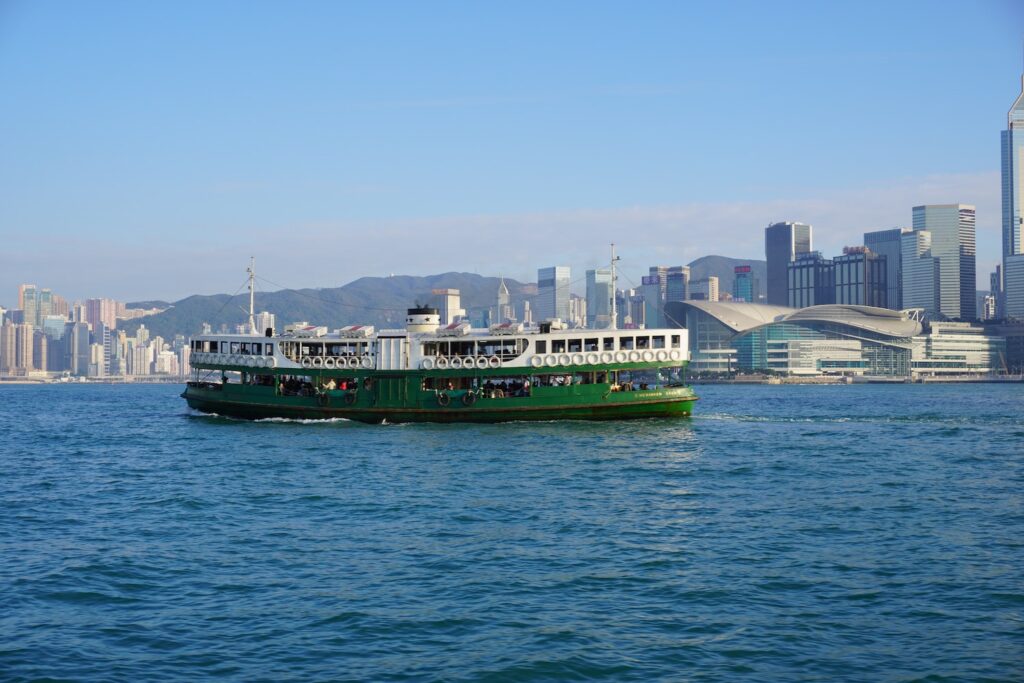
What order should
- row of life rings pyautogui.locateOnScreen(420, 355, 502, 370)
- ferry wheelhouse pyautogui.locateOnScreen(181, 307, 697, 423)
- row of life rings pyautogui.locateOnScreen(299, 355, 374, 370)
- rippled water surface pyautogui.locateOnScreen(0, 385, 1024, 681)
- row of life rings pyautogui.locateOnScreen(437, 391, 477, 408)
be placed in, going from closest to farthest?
rippled water surface pyautogui.locateOnScreen(0, 385, 1024, 681)
ferry wheelhouse pyautogui.locateOnScreen(181, 307, 697, 423)
row of life rings pyautogui.locateOnScreen(437, 391, 477, 408)
row of life rings pyautogui.locateOnScreen(420, 355, 502, 370)
row of life rings pyautogui.locateOnScreen(299, 355, 374, 370)

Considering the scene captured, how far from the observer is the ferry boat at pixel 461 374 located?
55250mm

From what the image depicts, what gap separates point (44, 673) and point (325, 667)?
4.37m

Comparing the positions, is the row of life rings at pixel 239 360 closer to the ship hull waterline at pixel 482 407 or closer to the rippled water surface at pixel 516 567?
the ship hull waterline at pixel 482 407

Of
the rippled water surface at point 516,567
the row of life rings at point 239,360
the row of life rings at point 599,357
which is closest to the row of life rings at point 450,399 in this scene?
the row of life rings at point 599,357

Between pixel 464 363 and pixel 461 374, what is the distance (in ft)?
2.17

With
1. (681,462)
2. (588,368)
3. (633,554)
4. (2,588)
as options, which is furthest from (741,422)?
(2,588)

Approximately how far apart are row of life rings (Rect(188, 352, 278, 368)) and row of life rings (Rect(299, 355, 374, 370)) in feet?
7.39

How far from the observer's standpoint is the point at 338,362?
58.7 m

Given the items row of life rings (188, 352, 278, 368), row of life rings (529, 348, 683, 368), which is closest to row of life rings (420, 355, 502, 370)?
row of life rings (529, 348, 683, 368)

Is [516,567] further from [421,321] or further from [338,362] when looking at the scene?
[421,321]

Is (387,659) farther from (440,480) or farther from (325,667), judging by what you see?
(440,480)

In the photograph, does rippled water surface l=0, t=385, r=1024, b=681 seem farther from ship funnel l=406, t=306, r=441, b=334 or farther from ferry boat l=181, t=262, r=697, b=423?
ship funnel l=406, t=306, r=441, b=334

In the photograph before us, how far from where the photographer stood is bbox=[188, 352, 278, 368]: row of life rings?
197 ft

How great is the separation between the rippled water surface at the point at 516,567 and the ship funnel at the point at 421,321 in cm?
1924
